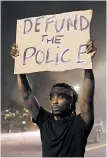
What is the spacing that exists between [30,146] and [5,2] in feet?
7.52

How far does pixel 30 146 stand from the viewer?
5.32 m

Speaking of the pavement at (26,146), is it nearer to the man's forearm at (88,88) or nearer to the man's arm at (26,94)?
the man's arm at (26,94)

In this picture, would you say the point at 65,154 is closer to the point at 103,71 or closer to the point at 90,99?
the point at 90,99

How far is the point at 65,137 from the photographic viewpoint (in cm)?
155

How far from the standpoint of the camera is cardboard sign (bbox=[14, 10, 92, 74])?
170 centimetres

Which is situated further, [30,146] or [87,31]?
[30,146]

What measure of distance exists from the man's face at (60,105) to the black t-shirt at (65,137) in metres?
0.04

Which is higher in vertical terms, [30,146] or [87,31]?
[87,31]

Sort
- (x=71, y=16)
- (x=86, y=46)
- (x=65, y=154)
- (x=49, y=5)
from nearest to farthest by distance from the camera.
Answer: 1. (x=65, y=154)
2. (x=86, y=46)
3. (x=71, y=16)
4. (x=49, y=5)

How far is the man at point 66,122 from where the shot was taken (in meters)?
1.54

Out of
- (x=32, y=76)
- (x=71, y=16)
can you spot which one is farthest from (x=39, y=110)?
(x=32, y=76)

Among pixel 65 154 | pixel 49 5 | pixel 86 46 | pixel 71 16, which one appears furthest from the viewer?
pixel 49 5

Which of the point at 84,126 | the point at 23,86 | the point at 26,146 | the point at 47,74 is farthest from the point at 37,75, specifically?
the point at 84,126

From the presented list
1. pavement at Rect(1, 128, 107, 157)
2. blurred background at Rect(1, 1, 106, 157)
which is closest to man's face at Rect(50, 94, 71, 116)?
blurred background at Rect(1, 1, 106, 157)
